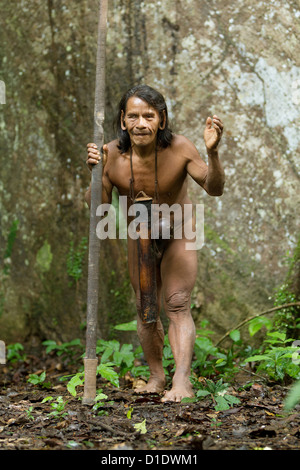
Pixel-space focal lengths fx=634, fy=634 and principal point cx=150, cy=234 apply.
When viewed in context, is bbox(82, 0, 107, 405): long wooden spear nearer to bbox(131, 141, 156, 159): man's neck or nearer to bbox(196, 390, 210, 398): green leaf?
bbox(131, 141, 156, 159): man's neck

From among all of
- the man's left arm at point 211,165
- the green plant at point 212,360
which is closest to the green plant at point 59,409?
the green plant at point 212,360

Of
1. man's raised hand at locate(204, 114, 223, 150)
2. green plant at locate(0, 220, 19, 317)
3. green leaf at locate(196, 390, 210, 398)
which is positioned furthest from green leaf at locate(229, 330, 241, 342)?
green plant at locate(0, 220, 19, 317)

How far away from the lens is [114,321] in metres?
6.06

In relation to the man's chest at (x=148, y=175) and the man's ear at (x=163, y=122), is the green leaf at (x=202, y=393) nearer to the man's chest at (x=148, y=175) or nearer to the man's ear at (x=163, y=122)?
the man's chest at (x=148, y=175)

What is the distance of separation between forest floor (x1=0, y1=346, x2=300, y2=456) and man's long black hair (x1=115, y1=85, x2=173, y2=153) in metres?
1.70

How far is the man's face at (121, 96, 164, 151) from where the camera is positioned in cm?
416

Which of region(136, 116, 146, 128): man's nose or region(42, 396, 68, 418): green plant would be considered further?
region(136, 116, 146, 128): man's nose

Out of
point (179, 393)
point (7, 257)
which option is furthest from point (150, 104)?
point (7, 257)

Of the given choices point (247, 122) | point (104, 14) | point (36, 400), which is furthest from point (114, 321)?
point (104, 14)

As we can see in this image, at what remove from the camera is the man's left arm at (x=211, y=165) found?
12.6ft

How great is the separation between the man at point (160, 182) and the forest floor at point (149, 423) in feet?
1.16

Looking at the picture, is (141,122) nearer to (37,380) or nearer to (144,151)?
(144,151)

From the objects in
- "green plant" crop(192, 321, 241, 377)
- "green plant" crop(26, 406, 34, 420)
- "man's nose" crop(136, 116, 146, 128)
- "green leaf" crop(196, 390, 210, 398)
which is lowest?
"green plant" crop(26, 406, 34, 420)
